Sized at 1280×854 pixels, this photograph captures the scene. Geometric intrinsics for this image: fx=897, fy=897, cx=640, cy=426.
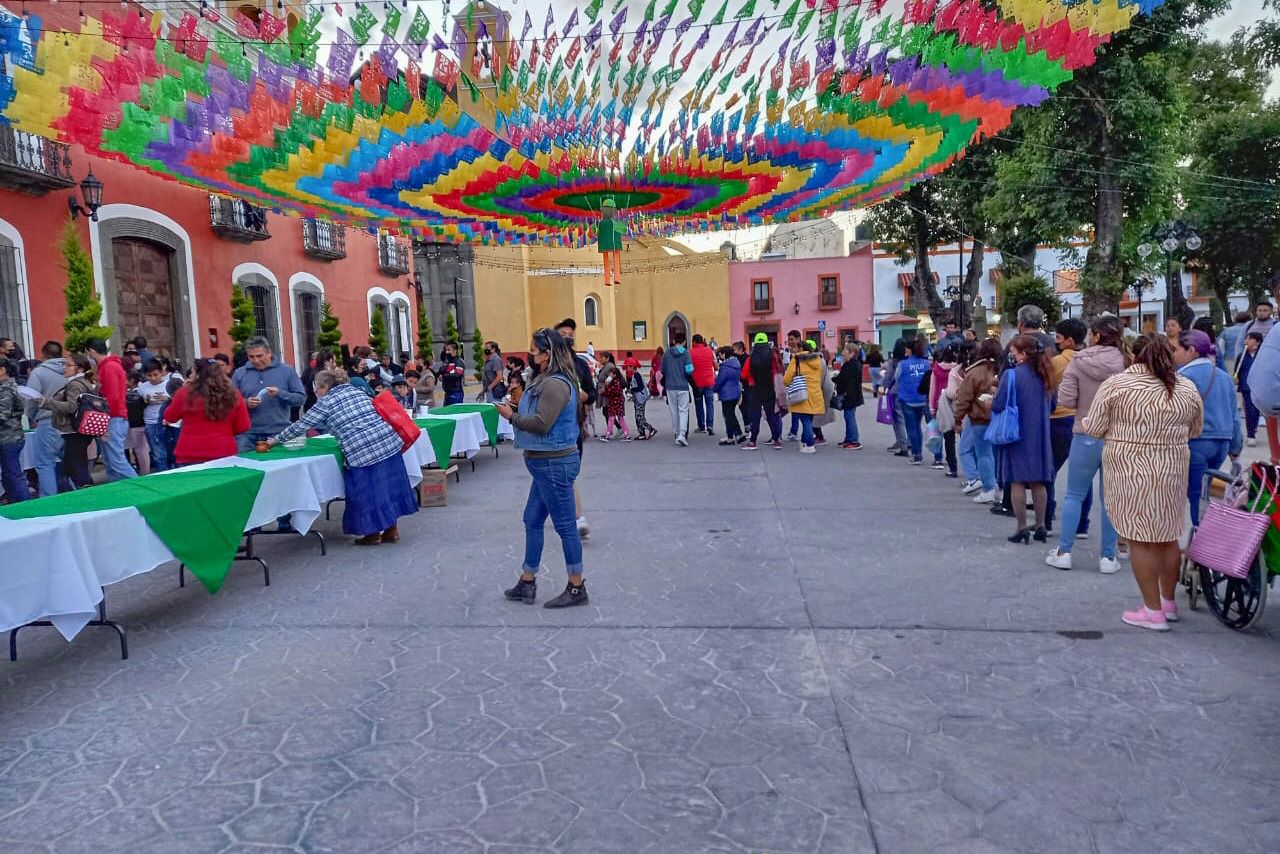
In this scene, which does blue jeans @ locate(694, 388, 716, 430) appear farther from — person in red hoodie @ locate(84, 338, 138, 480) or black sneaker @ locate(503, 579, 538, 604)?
black sneaker @ locate(503, 579, 538, 604)

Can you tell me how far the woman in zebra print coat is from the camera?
4668 millimetres

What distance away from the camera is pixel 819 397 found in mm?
12812

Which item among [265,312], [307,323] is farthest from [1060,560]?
[307,323]

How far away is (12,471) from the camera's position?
8.57 m

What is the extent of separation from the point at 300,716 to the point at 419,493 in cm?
532

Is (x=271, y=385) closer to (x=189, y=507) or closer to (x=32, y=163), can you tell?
(x=189, y=507)

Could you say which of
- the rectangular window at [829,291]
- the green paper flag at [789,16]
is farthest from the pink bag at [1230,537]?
the rectangular window at [829,291]

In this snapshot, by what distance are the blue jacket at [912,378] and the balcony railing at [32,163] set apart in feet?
38.0

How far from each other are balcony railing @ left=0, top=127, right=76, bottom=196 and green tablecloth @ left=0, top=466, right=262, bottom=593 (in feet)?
29.4

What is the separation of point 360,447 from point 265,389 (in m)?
1.36

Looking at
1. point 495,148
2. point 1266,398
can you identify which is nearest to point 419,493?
point 495,148

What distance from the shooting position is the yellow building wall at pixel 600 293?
45.4m

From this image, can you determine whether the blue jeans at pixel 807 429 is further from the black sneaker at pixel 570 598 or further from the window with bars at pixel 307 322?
the window with bars at pixel 307 322

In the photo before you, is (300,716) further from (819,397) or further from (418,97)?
(819,397)
